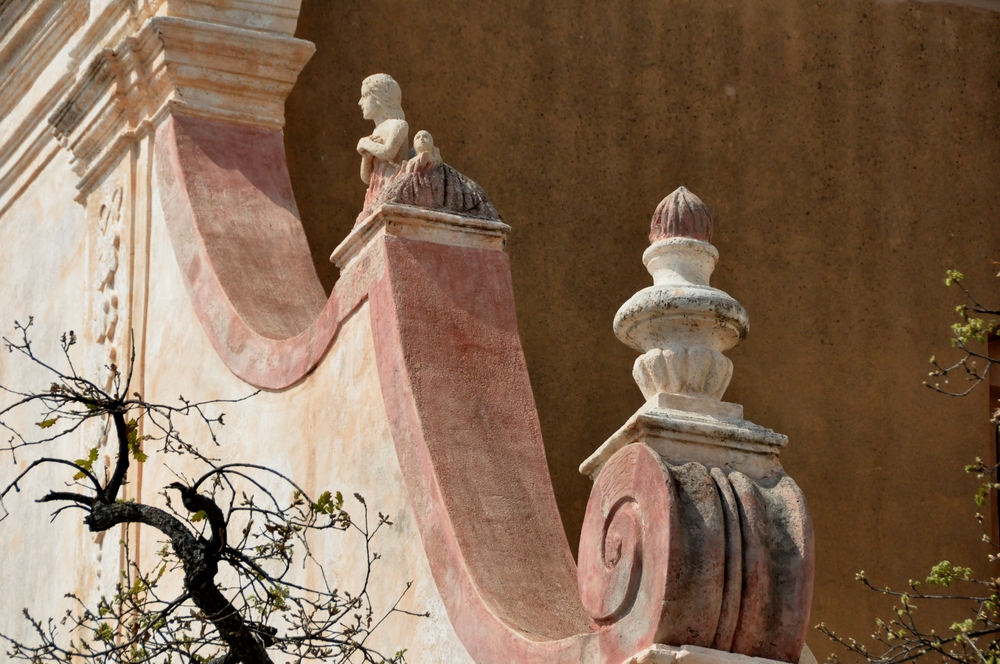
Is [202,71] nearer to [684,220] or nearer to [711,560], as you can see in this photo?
[684,220]

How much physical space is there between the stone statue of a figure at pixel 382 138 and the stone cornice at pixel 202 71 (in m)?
1.31

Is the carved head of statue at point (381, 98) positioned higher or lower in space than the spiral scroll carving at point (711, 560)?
higher

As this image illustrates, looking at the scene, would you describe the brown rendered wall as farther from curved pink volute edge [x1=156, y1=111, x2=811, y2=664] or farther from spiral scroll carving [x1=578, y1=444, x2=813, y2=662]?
spiral scroll carving [x1=578, y1=444, x2=813, y2=662]

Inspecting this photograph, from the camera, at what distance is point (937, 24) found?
12.7 m

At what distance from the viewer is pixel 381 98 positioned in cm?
905

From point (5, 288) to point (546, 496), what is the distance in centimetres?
559

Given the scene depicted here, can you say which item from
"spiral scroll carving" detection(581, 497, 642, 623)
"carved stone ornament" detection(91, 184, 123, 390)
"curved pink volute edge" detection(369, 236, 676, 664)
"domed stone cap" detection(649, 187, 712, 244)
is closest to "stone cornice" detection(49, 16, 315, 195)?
"carved stone ornament" detection(91, 184, 123, 390)

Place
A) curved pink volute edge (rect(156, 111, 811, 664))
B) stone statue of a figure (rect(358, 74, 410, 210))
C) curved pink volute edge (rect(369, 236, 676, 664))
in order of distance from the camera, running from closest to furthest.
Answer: curved pink volute edge (rect(156, 111, 811, 664)), curved pink volute edge (rect(369, 236, 676, 664)), stone statue of a figure (rect(358, 74, 410, 210))

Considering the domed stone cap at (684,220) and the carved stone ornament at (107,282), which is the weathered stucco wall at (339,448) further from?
the domed stone cap at (684,220)

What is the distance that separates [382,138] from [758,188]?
363 centimetres

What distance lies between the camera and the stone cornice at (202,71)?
10266 mm

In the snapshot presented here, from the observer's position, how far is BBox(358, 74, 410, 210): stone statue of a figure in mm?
8757

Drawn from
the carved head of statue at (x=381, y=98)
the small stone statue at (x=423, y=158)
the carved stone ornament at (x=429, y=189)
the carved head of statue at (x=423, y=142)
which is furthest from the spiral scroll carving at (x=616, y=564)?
the carved head of statue at (x=381, y=98)

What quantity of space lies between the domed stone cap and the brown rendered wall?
434cm
